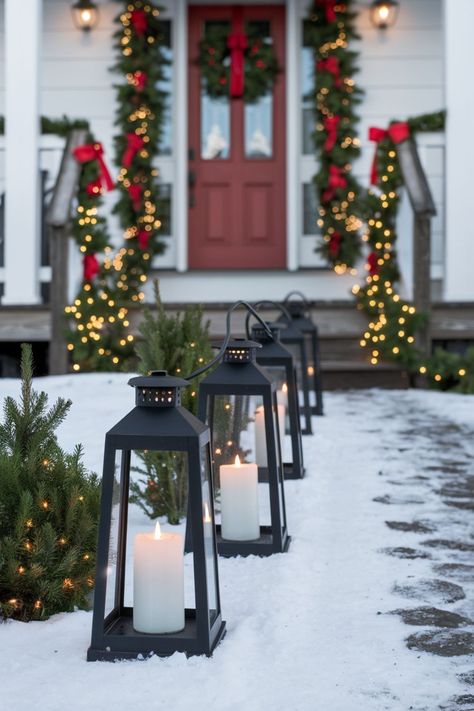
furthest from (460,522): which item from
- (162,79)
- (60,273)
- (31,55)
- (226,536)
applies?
(162,79)

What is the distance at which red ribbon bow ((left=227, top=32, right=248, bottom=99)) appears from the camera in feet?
32.9

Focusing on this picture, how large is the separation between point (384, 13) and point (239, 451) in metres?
7.37

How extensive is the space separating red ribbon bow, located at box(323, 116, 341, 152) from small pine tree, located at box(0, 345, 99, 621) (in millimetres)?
7264

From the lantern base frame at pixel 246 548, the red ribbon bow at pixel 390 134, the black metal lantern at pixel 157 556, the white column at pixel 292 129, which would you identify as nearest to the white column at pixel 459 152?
the red ribbon bow at pixel 390 134

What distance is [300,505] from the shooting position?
4.36m

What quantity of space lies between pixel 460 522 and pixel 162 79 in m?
6.92

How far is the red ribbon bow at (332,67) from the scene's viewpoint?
9.88 metres

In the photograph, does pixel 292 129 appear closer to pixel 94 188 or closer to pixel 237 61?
pixel 237 61


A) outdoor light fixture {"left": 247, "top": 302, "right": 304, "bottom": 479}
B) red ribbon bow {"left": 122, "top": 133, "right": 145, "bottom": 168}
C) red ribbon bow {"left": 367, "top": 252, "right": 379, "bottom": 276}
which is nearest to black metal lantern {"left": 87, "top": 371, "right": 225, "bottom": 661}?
outdoor light fixture {"left": 247, "top": 302, "right": 304, "bottom": 479}

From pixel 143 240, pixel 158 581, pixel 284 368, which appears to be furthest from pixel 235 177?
pixel 158 581

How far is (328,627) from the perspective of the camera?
288cm

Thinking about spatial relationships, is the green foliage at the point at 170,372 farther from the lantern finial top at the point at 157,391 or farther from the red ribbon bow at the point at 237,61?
the red ribbon bow at the point at 237,61

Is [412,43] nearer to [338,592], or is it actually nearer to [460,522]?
[460,522]

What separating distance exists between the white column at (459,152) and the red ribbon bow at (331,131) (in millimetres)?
1270
